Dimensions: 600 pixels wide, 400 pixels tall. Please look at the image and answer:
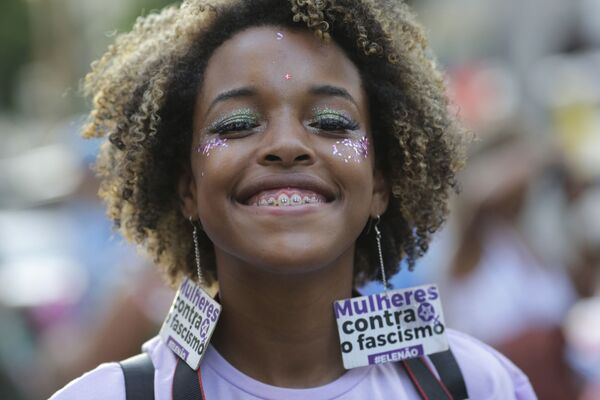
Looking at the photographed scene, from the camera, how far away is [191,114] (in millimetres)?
3521

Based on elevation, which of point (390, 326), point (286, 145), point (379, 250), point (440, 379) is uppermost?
point (286, 145)

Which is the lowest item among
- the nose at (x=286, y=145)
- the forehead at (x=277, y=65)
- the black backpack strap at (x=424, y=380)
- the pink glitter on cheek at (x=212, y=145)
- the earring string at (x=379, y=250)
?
the black backpack strap at (x=424, y=380)

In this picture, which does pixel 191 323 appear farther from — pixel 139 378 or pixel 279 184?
pixel 279 184

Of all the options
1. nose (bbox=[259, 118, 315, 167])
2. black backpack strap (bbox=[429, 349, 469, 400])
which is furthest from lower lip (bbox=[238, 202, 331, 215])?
Answer: black backpack strap (bbox=[429, 349, 469, 400])

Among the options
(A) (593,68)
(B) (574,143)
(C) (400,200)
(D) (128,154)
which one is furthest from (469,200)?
(A) (593,68)

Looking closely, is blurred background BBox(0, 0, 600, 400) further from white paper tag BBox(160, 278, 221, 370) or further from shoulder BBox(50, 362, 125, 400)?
shoulder BBox(50, 362, 125, 400)

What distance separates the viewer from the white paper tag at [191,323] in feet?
10.9

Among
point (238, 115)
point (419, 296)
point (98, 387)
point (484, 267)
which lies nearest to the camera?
point (98, 387)

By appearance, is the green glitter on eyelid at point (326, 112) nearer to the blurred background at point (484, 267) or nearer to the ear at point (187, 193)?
the ear at point (187, 193)

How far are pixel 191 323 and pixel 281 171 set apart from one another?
22.1 inches

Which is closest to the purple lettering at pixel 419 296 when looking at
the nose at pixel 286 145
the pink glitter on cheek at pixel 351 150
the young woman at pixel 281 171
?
the young woman at pixel 281 171

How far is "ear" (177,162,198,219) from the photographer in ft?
11.5

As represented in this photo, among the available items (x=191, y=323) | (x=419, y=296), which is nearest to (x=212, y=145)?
(x=191, y=323)

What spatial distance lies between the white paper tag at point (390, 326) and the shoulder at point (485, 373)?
15cm
